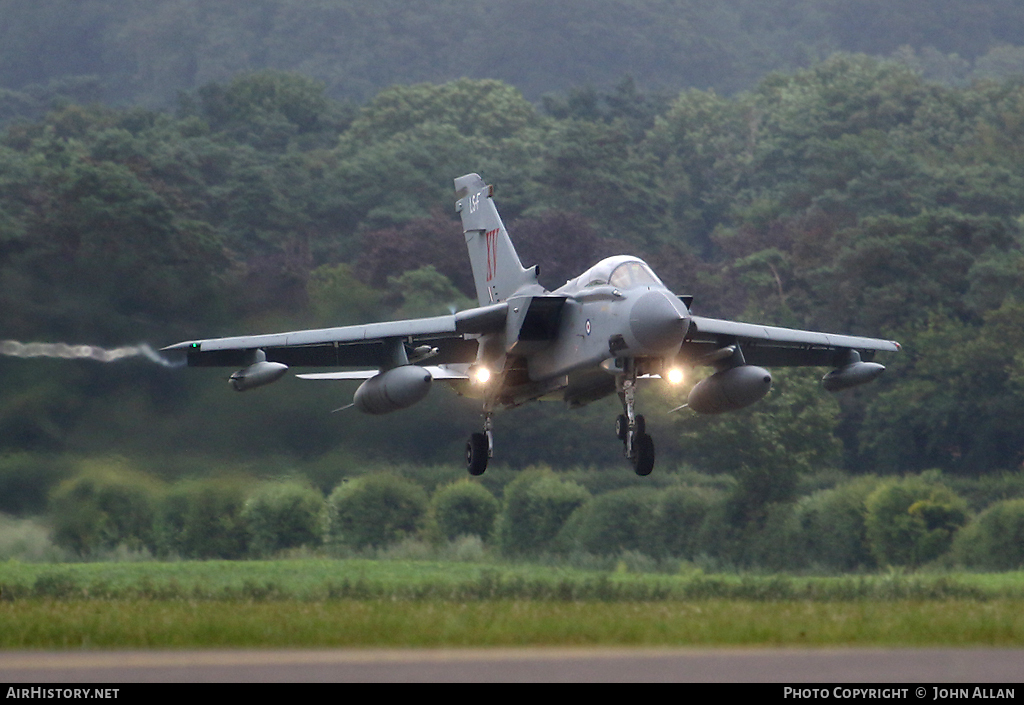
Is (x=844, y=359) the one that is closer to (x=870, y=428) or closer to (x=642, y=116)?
(x=870, y=428)

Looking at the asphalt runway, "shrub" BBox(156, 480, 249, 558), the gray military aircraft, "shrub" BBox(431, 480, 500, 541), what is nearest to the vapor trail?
"shrub" BBox(156, 480, 249, 558)

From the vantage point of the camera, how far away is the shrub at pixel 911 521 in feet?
150

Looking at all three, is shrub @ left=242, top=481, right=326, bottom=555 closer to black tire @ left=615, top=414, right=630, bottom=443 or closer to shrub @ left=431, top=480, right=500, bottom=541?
shrub @ left=431, top=480, right=500, bottom=541

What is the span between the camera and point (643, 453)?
23859mm

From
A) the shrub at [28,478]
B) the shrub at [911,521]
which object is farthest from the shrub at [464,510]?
the shrub at [28,478]

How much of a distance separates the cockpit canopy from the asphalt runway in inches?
310

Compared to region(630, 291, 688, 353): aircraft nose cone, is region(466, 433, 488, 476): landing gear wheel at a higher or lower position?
lower

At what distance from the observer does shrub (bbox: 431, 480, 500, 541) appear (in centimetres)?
4403

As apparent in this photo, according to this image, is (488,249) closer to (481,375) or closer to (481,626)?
(481,375)

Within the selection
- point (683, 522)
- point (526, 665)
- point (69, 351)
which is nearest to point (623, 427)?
point (526, 665)

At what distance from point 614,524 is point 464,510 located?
209 inches

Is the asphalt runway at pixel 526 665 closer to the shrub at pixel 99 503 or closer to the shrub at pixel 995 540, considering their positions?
the shrub at pixel 99 503

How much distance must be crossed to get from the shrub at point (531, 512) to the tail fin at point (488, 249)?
17.7 meters

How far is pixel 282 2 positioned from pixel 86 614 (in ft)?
480
